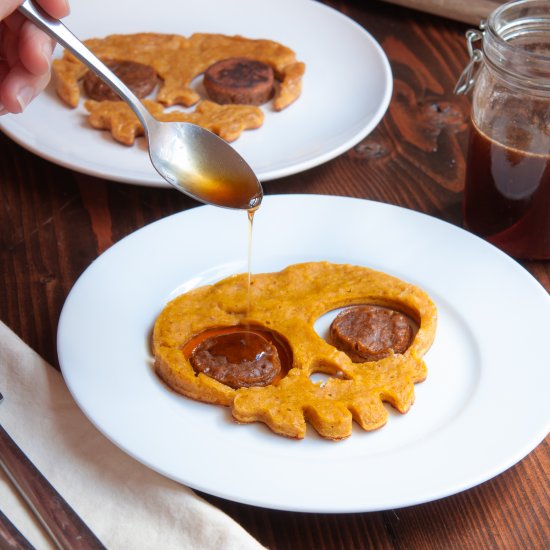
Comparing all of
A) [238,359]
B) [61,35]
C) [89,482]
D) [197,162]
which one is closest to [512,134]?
[197,162]

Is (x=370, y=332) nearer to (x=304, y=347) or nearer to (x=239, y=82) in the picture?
(x=304, y=347)

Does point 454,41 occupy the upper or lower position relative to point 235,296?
lower

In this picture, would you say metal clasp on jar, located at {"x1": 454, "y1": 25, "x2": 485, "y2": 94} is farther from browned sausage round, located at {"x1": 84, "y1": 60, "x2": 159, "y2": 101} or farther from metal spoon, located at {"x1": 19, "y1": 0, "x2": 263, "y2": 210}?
browned sausage round, located at {"x1": 84, "y1": 60, "x2": 159, "y2": 101}

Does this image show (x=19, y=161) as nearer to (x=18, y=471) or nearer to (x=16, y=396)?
(x=16, y=396)

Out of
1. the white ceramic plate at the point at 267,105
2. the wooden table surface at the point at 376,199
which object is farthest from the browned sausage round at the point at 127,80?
the wooden table surface at the point at 376,199

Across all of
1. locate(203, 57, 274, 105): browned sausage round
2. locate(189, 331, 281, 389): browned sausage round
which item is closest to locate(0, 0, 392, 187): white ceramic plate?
locate(203, 57, 274, 105): browned sausage round

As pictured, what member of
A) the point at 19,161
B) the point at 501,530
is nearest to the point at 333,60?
the point at 19,161

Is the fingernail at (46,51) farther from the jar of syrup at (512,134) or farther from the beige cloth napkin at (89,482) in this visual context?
the jar of syrup at (512,134)
